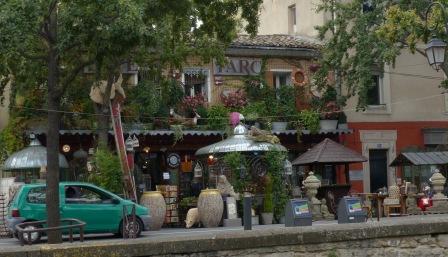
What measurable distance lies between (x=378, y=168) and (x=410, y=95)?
3409 mm

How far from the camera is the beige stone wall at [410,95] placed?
30.9 meters

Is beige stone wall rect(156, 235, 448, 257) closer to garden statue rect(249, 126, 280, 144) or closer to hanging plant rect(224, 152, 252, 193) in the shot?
hanging plant rect(224, 152, 252, 193)

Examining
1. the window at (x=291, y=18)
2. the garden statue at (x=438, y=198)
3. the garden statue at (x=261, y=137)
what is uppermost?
the window at (x=291, y=18)

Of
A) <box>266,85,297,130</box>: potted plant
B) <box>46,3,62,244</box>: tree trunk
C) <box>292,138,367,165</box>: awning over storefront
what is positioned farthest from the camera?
<box>266,85,297,130</box>: potted plant

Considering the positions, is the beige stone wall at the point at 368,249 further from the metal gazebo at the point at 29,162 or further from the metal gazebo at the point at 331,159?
the metal gazebo at the point at 29,162

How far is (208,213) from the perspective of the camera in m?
22.3

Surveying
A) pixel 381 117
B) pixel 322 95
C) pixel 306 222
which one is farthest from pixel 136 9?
pixel 381 117

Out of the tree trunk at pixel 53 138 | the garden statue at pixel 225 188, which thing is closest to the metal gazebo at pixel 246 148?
the garden statue at pixel 225 188

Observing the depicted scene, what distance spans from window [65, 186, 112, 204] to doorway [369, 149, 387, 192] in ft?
46.8

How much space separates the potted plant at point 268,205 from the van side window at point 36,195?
7293mm

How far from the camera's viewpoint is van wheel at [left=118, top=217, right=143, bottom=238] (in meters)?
19.0

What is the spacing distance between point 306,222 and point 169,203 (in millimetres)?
8319

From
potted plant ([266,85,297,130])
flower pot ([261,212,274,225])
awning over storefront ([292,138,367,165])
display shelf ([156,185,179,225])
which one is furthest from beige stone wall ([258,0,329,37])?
flower pot ([261,212,274,225])

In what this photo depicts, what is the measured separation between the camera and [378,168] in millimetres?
30938
